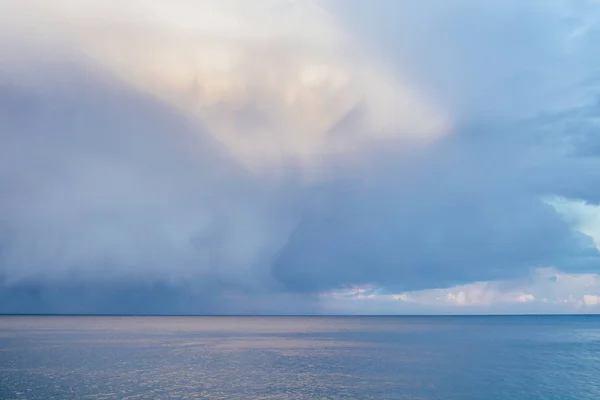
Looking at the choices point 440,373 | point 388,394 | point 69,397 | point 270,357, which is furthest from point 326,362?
point 69,397

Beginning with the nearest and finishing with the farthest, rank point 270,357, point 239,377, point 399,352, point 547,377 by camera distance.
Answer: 1. point 239,377
2. point 547,377
3. point 270,357
4. point 399,352

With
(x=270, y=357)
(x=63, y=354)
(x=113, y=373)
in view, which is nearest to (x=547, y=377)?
(x=270, y=357)

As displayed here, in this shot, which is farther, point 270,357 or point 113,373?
point 270,357

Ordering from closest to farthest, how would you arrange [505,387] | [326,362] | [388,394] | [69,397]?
[69,397], [388,394], [505,387], [326,362]

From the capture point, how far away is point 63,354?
390ft

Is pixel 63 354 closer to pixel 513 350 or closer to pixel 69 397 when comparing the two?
pixel 69 397

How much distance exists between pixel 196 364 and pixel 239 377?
67.3ft

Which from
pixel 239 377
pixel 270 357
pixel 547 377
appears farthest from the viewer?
pixel 270 357

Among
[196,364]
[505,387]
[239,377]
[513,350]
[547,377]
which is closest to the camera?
[505,387]

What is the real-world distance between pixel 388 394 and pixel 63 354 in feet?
278

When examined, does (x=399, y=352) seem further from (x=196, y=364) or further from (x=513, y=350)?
(x=196, y=364)

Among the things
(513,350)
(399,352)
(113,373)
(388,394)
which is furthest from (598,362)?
(113,373)

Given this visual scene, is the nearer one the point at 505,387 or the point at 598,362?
the point at 505,387

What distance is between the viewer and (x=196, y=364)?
99438mm
